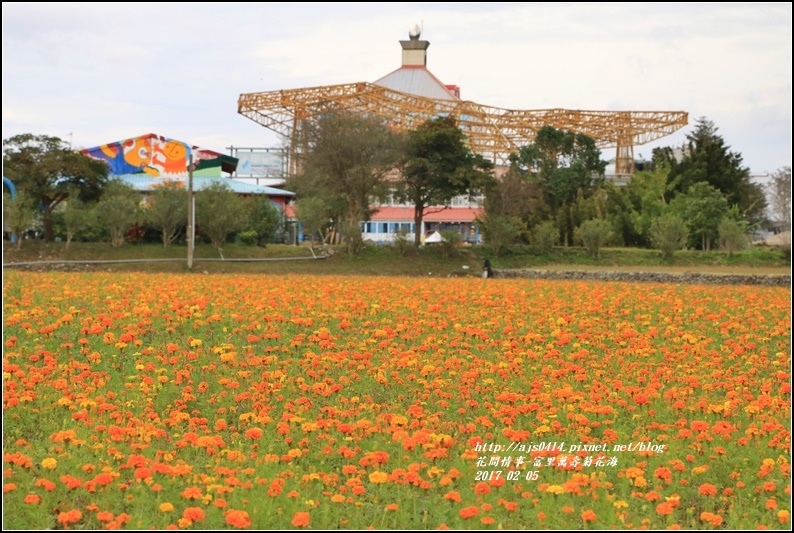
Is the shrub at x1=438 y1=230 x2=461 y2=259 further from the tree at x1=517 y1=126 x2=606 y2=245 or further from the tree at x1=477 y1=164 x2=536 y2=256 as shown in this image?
the tree at x1=517 y1=126 x2=606 y2=245

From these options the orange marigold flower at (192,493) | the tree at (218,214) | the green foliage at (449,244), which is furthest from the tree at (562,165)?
the orange marigold flower at (192,493)

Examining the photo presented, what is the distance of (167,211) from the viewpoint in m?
37.7

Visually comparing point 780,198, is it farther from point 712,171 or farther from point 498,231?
point 498,231

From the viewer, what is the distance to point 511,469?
22.6ft

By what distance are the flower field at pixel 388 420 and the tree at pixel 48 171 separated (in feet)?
83.1

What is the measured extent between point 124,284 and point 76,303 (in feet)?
10.7

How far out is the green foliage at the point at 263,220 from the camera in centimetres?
4304

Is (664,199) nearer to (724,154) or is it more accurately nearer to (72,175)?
(724,154)

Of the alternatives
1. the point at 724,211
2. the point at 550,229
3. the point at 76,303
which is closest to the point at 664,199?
the point at 724,211

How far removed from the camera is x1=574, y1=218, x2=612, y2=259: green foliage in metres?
42.8

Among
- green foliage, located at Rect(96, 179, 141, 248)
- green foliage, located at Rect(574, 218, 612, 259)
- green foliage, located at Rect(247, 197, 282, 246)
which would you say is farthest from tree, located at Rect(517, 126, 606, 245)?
green foliage, located at Rect(96, 179, 141, 248)

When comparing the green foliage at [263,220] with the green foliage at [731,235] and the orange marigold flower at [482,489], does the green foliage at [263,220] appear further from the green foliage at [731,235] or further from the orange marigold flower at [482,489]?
the orange marigold flower at [482,489]

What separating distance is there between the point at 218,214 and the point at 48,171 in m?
7.19

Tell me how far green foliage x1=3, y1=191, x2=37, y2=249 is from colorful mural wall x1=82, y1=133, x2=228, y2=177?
18.0m
